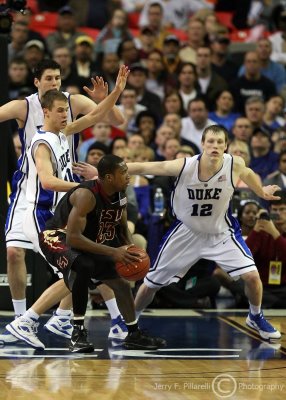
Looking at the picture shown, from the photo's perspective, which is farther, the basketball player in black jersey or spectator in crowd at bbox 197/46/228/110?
spectator in crowd at bbox 197/46/228/110

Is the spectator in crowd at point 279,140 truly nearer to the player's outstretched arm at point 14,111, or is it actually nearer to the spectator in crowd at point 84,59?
the spectator in crowd at point 84,59

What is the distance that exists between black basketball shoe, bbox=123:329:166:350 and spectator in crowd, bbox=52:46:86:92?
690 cm

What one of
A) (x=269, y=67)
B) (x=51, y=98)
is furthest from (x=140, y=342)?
(x=269, y=67)

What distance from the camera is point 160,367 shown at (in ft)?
26.8

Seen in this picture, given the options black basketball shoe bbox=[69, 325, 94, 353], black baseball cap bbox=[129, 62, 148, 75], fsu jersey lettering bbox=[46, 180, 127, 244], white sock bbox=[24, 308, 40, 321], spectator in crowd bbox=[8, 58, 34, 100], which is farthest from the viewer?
black baseball cap bbox=[129, 62, 148, 75]

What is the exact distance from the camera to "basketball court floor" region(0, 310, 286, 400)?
7.25 metres

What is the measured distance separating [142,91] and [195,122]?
1.16m

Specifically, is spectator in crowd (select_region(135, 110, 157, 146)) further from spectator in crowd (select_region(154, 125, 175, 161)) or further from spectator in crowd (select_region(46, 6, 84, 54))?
spectator in crowd (select_region(46, 6, 84, 54))

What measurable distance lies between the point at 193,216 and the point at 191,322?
4.73 ft

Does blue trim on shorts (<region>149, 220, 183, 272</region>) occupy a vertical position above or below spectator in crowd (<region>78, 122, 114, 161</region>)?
below

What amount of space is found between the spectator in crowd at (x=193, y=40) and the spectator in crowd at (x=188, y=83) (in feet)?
2.65

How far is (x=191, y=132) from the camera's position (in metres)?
15.0

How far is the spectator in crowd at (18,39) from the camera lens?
1586cm

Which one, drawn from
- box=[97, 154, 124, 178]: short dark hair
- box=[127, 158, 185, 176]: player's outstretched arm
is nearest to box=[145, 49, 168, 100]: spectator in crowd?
box=[127, 158, 185, 176]: player's outstretched arm
